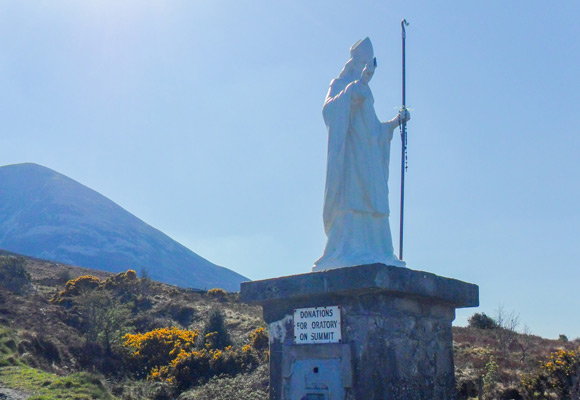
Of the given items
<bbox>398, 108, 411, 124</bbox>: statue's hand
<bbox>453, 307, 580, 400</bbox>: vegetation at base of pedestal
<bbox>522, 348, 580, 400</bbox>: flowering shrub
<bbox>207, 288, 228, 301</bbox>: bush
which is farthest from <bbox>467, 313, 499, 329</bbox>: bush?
<bbox>398, 108, 411, 124</bbox>: statue's hand

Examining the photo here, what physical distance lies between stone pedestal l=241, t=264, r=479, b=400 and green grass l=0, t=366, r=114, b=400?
7.66 meters

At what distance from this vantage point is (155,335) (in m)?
20.9

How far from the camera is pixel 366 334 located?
574cm

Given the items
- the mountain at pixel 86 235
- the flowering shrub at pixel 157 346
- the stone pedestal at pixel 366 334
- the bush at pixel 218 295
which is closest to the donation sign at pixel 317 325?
the stone pedestal at pixel 366 334

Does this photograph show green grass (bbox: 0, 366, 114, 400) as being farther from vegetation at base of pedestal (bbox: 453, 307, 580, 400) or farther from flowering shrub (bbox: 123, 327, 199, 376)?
vegetation at base of pedestal (bbox: 453, 307, 580, 400)

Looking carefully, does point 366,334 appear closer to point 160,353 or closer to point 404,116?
point 404,116

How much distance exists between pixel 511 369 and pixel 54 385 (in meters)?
11.4

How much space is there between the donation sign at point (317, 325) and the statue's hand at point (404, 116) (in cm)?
245

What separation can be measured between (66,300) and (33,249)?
90128 mm

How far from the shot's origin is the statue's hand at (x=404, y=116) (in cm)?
723

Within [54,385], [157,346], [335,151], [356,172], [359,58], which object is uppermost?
[359,58]

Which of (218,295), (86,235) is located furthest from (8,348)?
(86,235)

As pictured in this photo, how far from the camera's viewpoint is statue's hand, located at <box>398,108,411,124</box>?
7227 mm

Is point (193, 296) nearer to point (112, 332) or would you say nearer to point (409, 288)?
point (112, 332)
